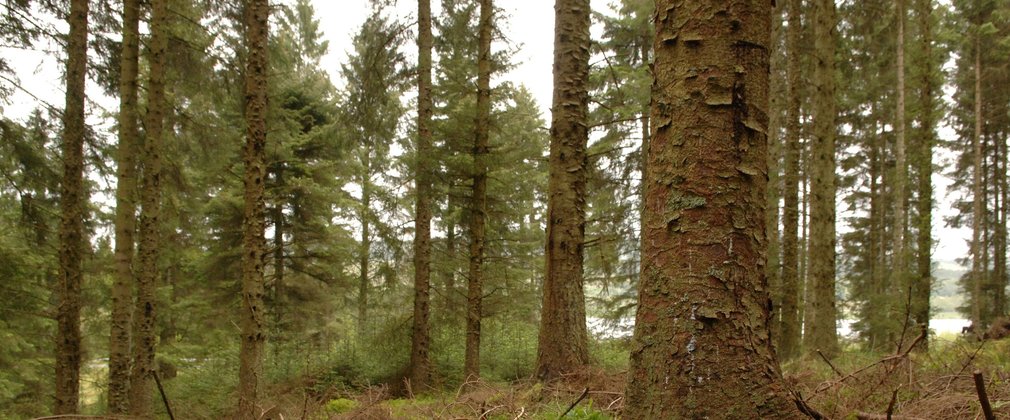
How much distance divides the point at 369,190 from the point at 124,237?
37.5 feet

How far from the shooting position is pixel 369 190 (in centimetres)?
1919

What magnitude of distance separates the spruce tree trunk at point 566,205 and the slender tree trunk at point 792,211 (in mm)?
6614

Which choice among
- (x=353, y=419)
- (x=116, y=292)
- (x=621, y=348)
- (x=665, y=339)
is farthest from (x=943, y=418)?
(x=621, y=348)

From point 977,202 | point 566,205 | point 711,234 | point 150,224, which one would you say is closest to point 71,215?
point 150,224

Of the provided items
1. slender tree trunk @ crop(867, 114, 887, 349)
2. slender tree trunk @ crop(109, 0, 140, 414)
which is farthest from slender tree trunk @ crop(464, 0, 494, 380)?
slender tree trunk @ crop(867, 114, 887, 349)

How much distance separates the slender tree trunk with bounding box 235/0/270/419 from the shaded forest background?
283mm

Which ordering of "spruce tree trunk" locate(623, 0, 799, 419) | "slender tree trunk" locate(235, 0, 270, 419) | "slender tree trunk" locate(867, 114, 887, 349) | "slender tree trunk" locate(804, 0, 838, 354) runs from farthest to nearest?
"slender tree trunk" locate(867, 114, 887, 349)
"slender tree trunk" locate(804, 0, 838, 354)
"slender tree trunk" locate(235, 0, 270, 419)
"spruce tree trunk" locate(623, 0, 799, 419)

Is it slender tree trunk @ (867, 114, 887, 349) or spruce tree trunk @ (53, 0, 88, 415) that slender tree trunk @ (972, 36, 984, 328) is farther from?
spruce tree trunk @ (53, 0, 88, 415)

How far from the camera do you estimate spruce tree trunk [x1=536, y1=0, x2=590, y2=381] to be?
16.9 ft

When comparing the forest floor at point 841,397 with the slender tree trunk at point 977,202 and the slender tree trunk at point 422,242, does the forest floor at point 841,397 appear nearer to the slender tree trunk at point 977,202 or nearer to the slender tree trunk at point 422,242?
the slender tree trunk at point 422,242

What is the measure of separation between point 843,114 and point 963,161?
528 centimetres

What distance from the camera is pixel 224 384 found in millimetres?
12023

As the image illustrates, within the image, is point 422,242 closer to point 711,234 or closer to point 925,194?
point 711,234

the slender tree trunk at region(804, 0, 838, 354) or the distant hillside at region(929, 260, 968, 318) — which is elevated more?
the slender tree trunk at region(804, 0, 838, 354)
